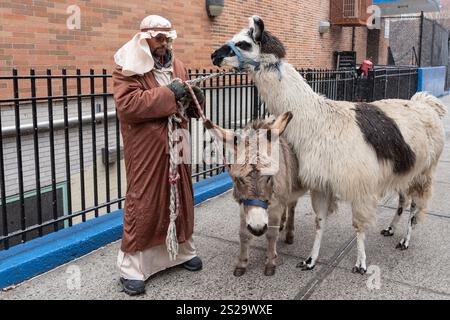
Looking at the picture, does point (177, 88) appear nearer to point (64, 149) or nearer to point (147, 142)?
point (147, 142)

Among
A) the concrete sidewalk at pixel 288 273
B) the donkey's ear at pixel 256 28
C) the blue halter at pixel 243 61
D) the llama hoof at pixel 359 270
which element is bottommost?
the concrete sidewalk at pixel 288 273

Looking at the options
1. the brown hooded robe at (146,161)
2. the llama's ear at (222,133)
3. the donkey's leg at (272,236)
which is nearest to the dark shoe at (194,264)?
the brown hooded robe at (146,161)

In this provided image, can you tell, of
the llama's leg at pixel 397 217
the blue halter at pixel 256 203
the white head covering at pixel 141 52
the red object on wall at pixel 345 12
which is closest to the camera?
the blue halter at pixel 256 203


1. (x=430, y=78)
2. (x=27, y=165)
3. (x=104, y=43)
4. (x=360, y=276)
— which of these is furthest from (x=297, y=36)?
(x=360, y=276)

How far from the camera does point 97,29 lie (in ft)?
23.6

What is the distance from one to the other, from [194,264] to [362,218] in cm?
153

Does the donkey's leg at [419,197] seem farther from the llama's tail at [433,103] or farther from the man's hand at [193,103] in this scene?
the man's hand at [193,103]

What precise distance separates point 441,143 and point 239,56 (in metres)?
2.33

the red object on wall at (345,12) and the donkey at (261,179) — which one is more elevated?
the red object on wall at (345,12)

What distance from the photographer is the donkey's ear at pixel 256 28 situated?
377 cm

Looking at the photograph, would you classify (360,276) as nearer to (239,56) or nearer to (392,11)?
(239,56)

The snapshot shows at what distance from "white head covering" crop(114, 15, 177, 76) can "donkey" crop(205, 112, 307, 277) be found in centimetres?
65

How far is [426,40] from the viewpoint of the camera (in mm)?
24375

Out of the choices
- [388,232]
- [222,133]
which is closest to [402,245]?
[388,232]
